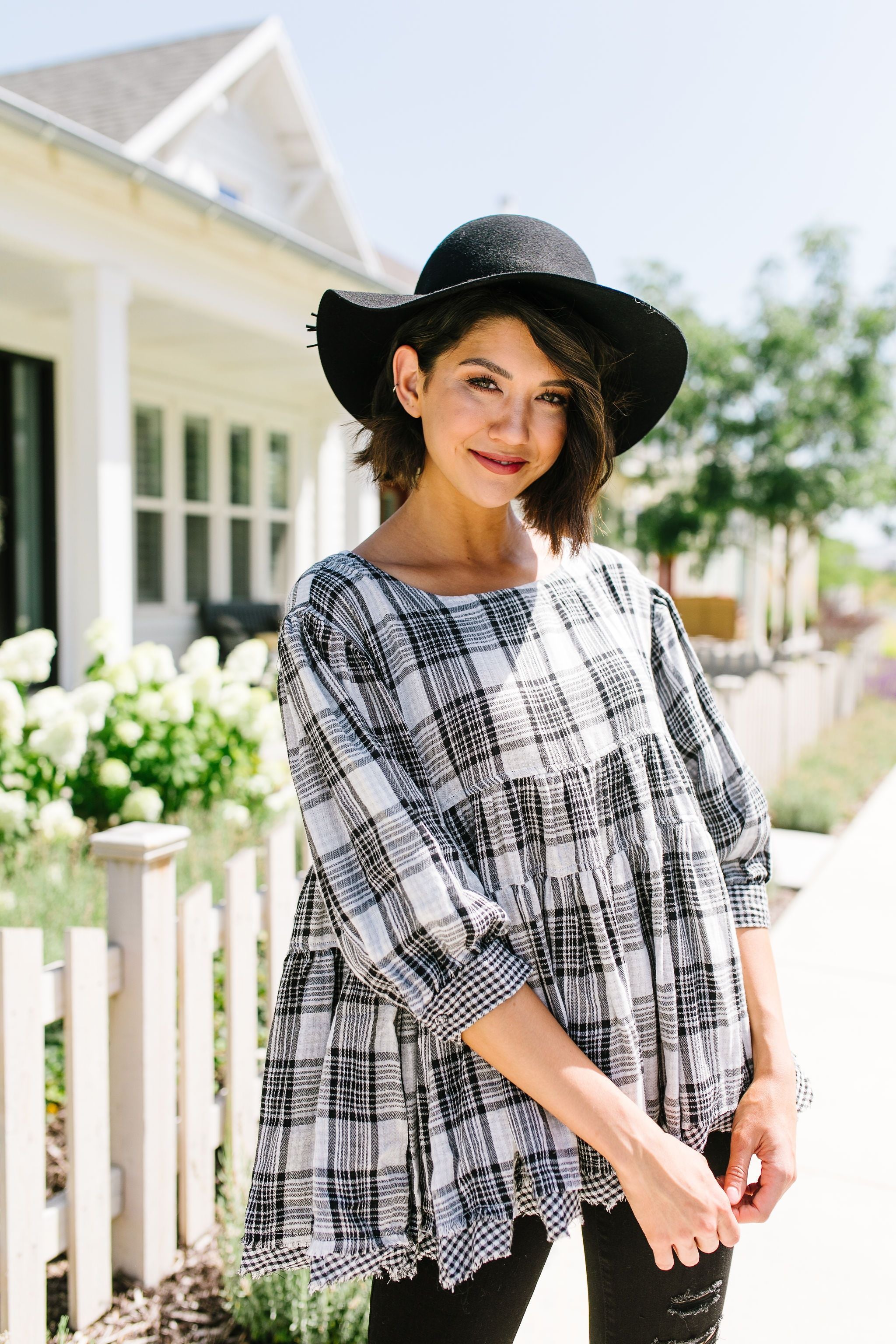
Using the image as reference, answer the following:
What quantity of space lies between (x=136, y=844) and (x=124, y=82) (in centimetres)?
886

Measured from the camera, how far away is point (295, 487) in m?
10.6

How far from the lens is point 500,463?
55.1 inches

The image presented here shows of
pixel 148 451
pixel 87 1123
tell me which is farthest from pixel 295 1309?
pixel 148 451

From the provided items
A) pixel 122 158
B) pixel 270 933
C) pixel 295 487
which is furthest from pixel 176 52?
pixel 270 933

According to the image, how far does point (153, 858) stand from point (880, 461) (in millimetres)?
11032

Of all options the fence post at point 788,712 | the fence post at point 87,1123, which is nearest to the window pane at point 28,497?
the fence post at point 788,712

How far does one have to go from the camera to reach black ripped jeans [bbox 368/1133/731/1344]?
4.14 feet

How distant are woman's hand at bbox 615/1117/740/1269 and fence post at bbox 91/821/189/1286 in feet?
4.34

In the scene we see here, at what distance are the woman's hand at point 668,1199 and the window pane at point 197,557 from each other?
28.9ft

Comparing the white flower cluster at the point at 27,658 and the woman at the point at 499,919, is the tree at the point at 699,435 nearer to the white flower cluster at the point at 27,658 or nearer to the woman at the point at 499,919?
the white flower cluster at the point at 27,658

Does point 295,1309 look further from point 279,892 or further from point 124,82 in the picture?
point 124,82

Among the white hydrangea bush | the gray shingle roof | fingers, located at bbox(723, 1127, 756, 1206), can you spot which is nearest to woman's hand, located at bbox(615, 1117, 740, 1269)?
fingers, located at bbox(723, 1127, 756, 1206)

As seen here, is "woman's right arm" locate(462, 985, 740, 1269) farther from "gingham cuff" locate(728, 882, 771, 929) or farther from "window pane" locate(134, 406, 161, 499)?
"window pane" locate(134, 406, 161, 499)

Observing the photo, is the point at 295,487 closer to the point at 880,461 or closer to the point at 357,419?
the point at 880,461
